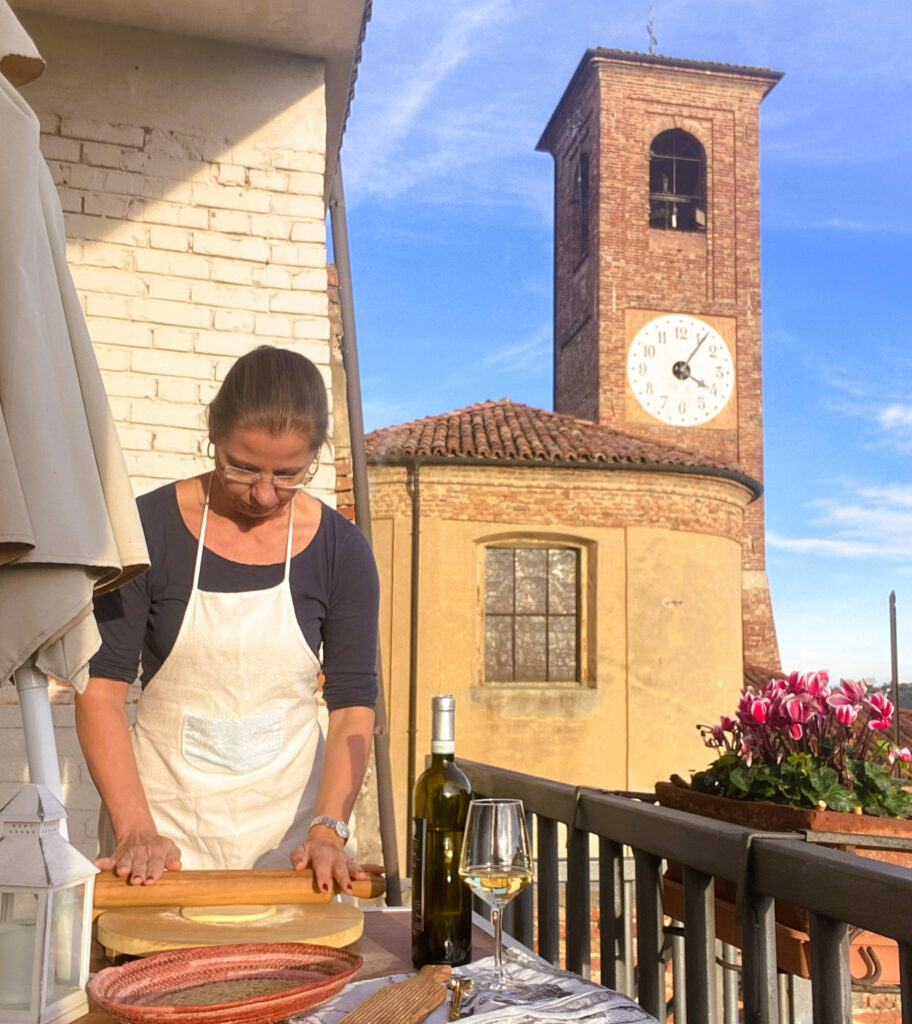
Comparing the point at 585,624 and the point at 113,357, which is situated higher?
the point at 113,357

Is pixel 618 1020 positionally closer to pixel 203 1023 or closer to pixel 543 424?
pixel 203 1023

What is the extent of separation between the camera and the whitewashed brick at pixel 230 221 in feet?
13.4

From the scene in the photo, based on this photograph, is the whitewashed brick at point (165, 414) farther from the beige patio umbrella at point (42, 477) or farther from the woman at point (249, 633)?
the beige patio umbrella at point (42, 477)

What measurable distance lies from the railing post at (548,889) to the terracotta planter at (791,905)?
25cm

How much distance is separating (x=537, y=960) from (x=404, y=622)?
12.2m

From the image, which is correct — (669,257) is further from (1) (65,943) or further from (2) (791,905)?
(1) (65,943)

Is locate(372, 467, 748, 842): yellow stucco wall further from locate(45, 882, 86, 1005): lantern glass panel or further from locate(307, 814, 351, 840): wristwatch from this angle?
locate(45, 882, 86, 1005): lantern glass panel

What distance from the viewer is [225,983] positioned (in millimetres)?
1269

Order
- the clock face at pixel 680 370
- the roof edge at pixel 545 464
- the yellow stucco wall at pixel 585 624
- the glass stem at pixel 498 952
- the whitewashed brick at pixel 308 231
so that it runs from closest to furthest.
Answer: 1. the glass stem at pixel 498 952
2. the whitewashed brick at pixel 308 231
3. the yellow stucco wall at pixel 585 624
4. the roof edge at pixel 545 464
5. the clock face at pixel 680 370

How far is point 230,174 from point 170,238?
0.35 m

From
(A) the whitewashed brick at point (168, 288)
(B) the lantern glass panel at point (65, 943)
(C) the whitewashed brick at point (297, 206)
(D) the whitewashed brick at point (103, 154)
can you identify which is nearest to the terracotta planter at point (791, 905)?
(B) the lantern glass panel at point (65, 943)

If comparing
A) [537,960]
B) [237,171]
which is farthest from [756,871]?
[237,171]

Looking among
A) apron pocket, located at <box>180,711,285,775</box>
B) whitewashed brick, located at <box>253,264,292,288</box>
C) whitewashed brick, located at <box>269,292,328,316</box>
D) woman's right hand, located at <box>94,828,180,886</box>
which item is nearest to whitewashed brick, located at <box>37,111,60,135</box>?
whitewashed brick, located at <box>253,264,292,288</box>

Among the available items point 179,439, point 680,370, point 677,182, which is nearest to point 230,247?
point 179,439
